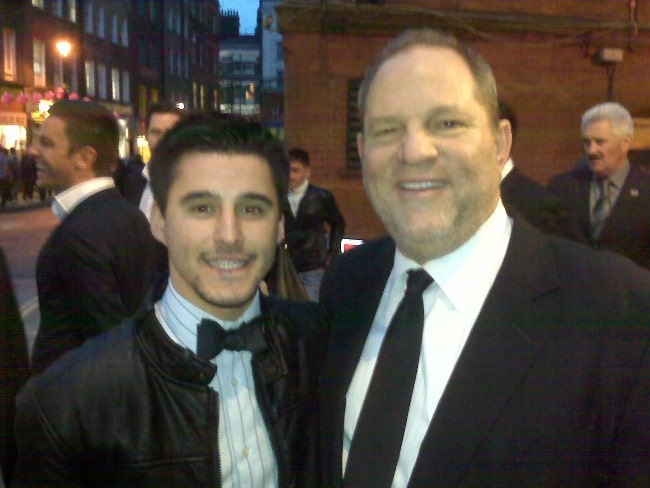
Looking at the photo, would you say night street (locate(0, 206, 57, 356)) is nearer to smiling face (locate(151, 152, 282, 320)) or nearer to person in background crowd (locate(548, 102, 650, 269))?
smiling face (locate(151, 152, 282, 320))

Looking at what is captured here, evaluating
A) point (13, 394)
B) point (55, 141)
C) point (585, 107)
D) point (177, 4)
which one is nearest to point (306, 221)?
point (55, 141)

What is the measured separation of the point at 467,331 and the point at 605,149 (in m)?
3.19

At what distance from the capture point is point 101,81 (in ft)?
127

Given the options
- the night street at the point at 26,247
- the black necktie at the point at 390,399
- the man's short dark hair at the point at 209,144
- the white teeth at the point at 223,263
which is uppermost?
the man's short dark hair at the point at 209,144

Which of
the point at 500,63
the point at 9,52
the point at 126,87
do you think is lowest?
the point at 500,63

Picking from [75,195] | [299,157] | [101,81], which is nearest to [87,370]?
[75,195]

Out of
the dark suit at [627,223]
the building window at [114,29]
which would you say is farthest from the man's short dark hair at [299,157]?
the building window at [114,29]

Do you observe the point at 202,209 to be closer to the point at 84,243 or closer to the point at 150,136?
the point at 84,243

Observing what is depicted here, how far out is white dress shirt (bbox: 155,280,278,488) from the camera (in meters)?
1.74

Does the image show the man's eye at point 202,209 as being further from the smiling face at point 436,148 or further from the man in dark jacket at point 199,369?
the smiling face at point 436,148

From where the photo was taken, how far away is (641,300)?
155 cm

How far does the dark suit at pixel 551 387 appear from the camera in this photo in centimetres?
148

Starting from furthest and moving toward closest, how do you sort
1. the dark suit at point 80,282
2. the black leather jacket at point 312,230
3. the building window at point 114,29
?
the building window at point 114,29 → the black leather jacket at point 312,230 → the dark suit at point 80,282

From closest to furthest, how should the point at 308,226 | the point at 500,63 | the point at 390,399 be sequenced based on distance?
the point at 390,399
the point at 308,226
the point at 500,63
